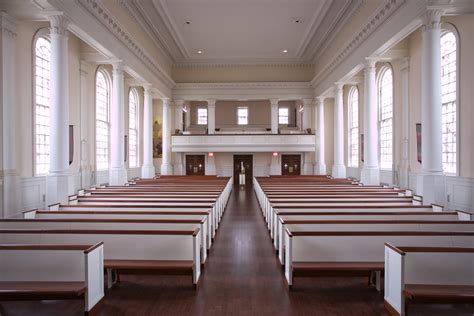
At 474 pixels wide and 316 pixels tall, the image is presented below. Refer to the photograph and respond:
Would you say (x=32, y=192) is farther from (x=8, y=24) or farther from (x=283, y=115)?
(x=283, y=115)

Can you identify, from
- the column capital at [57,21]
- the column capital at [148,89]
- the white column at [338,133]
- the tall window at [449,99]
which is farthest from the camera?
the column capital at [148,89]

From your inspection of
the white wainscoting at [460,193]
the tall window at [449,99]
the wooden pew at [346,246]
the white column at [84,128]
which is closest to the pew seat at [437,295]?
the wooden pew at [346,246]

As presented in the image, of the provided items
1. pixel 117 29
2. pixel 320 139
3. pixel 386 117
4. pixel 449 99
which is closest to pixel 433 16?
pixel 449 99

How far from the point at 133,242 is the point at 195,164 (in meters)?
19.8

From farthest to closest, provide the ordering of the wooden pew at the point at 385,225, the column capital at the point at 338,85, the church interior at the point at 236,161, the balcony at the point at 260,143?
the balcony at the point at 260,143 → the column capital at the point at 338,85 → the wooden pew at the point at 385,225 → the church interior at the point at 236,161

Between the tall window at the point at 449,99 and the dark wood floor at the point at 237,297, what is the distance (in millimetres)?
7282

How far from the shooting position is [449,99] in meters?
10.7

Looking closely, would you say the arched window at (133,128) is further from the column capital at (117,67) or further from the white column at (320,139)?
the white column at (320,139)

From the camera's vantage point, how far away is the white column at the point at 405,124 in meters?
13.2

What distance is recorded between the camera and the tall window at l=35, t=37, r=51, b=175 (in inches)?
428

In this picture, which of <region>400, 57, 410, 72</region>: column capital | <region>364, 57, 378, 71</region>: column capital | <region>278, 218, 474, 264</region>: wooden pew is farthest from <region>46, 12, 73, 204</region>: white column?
<region>400, 57, 410, 72</region>: column capital

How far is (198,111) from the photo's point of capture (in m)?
29.1

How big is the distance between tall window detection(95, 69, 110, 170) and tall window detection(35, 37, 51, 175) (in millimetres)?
3761

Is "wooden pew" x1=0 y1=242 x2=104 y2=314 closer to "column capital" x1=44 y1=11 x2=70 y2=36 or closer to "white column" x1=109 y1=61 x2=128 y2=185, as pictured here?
"column capital" x1=44 y1=11 x2=70 y2=36
